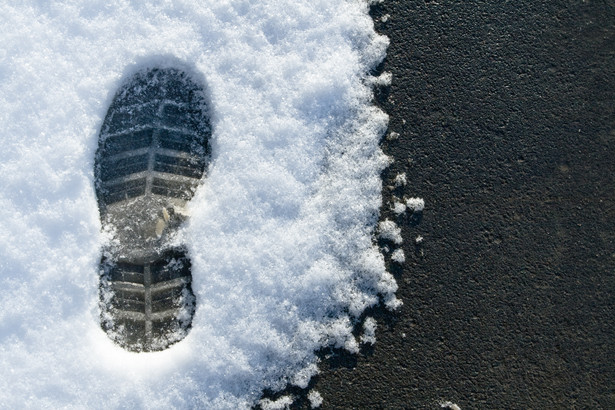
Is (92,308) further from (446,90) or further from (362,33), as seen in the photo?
(446,90)

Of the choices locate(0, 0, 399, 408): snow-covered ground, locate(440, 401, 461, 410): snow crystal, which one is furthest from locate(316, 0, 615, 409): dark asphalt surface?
locate(0, 0, 399, 408): snow-covered ground

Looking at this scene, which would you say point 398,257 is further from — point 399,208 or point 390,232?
point 399,208

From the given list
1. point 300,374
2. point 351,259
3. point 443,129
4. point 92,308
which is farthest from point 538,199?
point 92,308

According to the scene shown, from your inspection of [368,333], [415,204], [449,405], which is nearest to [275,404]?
[368,333]

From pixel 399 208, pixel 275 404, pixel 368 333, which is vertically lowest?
pixel 275 404

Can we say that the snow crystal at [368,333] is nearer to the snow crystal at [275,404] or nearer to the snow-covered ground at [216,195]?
the snow-covered ground at [216,195]
